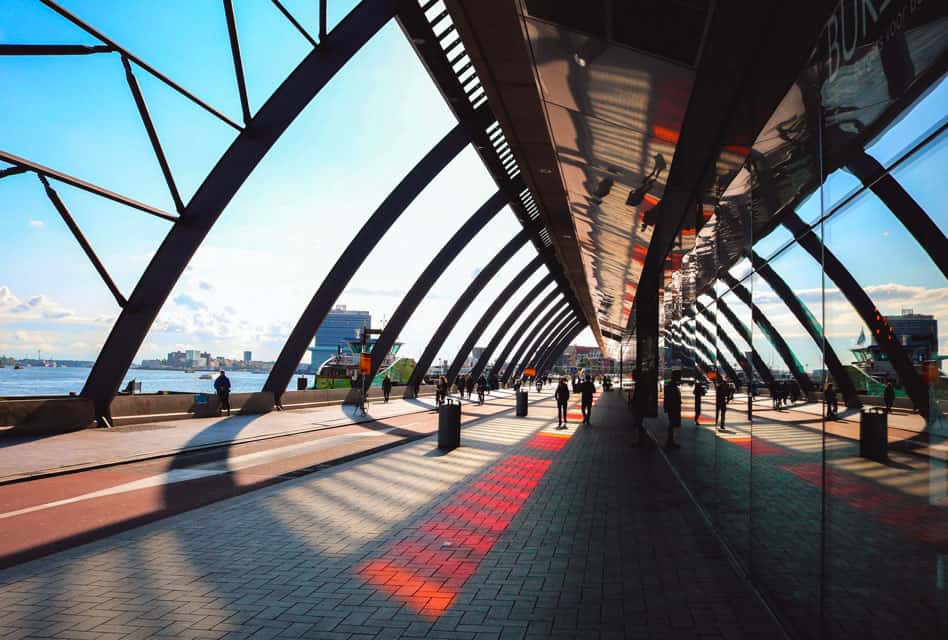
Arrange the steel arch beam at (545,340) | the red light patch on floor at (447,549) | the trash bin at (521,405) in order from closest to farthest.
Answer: the red light patch on floor at (447,549)
the trash bin at (521,405)
the steel arch beam at (545,340)

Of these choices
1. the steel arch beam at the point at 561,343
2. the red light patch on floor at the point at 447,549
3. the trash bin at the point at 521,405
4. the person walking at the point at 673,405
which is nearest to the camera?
the red light patch on floor at the point at 447,549

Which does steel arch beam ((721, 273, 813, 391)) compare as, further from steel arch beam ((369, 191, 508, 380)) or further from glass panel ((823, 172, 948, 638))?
steel arch beam ((369, 191, 508, 380))

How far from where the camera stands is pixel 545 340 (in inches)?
2987

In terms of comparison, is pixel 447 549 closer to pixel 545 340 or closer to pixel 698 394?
pixel 698 394

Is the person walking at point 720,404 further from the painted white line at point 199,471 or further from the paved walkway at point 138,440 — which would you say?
the paved walkway at point 138,440

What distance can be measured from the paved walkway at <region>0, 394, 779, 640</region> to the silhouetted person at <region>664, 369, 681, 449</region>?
2.72m

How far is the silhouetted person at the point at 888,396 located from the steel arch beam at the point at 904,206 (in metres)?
0.58

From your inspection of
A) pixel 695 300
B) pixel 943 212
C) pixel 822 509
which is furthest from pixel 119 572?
pixel 695 300

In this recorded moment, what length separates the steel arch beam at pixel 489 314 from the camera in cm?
3605

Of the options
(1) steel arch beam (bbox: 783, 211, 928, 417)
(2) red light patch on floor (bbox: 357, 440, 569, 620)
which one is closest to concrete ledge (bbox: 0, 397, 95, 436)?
(2) red light patch on floor (bbox: 357, 440, 569, 620)

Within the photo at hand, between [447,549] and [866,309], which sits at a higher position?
[866,309]

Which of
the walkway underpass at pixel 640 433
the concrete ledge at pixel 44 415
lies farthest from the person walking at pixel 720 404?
the concrete ledge at pixel 44 415

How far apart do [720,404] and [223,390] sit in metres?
17.8

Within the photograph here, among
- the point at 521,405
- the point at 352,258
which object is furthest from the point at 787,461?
the point at 521,405
